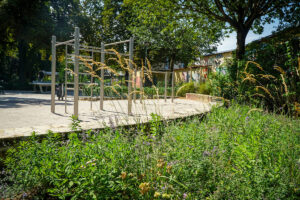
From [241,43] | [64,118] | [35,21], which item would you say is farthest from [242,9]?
[35,21]

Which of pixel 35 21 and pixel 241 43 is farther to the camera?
pixel 35 21

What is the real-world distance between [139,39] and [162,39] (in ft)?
9.43

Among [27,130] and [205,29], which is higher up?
[205,29]

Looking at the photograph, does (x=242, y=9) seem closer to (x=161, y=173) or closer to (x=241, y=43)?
(x=241, y=43)

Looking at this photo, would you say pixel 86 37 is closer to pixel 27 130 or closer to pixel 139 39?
pixel 139 39

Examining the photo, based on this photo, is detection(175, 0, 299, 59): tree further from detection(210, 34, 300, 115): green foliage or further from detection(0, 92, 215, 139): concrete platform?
detection(0, 92, 215, 139): concrete platform

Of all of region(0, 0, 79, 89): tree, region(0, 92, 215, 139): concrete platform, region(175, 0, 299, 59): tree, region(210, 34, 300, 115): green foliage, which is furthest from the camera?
region(0, 0, 79, 89): tree

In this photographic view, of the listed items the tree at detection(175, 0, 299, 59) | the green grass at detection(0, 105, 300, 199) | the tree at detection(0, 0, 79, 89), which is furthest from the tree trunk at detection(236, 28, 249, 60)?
the tree at detection(0, 0, 79, 89)

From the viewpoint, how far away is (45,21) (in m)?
20.1

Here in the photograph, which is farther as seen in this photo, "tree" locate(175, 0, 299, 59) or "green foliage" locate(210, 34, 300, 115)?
"tree" locate(175, 0, 299, 59)

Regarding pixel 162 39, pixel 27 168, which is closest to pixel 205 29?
pixel 27 168

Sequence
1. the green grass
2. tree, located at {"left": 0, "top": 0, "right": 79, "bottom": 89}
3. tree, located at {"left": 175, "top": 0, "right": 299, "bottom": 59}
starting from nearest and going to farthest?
the green grass
tree, located at {"left": 175, "top": 0, "right": 299, "bottom": 59}
tree, located at {"left": 0, "top": 0, "right": 79, "bottom": 89}

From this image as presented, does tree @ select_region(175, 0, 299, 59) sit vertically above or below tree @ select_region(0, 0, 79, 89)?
below

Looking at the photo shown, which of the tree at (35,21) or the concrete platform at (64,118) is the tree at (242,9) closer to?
the concrete platform at (64,118)
